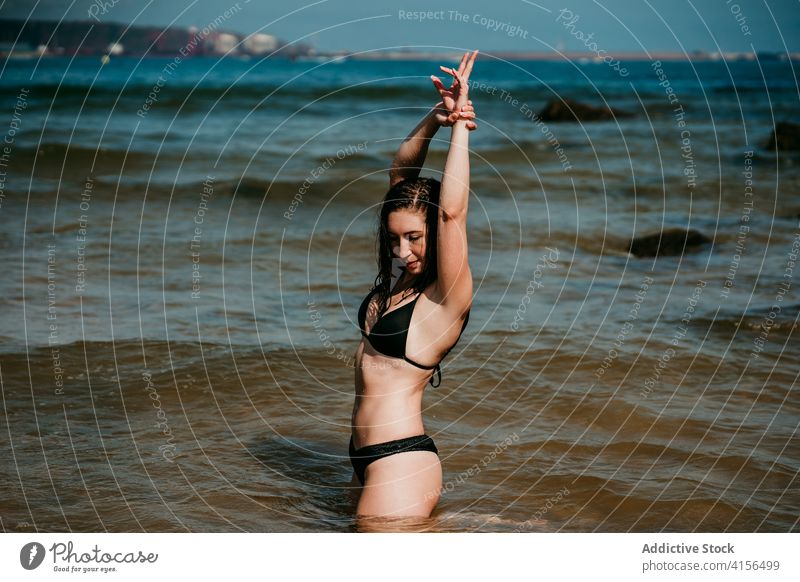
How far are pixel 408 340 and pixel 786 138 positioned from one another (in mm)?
22914

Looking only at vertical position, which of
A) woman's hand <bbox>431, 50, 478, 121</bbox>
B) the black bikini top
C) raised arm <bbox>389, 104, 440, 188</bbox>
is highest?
woman's hand <bbox>431, 50, 478, 121</bbox>

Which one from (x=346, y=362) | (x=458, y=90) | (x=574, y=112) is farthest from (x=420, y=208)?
(x=574, y=112)

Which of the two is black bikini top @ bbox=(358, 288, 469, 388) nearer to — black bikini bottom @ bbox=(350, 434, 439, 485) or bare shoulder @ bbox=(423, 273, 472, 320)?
bare shoulder @ bbox=(423, 273, 472, 320)

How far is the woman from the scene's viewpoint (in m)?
5.21

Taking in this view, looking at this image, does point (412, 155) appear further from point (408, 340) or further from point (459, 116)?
point (408, 340)

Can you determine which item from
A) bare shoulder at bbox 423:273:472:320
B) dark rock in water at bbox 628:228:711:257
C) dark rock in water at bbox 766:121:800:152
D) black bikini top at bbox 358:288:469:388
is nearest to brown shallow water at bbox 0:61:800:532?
dark rock in water at bbox 628:228:711:257

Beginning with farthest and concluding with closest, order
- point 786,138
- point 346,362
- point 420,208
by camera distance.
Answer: point 786,138
point 346,362
point 420,208

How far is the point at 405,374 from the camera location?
17.7ft

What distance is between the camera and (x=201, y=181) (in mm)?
19875

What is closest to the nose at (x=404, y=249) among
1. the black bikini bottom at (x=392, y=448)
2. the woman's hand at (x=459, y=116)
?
the woman's hand at (x=459, y=116)

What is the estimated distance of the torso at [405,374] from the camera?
533cm

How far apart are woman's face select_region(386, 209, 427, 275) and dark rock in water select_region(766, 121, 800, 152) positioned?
22.0 metres

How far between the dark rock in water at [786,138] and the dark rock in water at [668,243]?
1186 cm

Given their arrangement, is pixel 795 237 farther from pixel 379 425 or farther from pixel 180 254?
pixel 379 425
